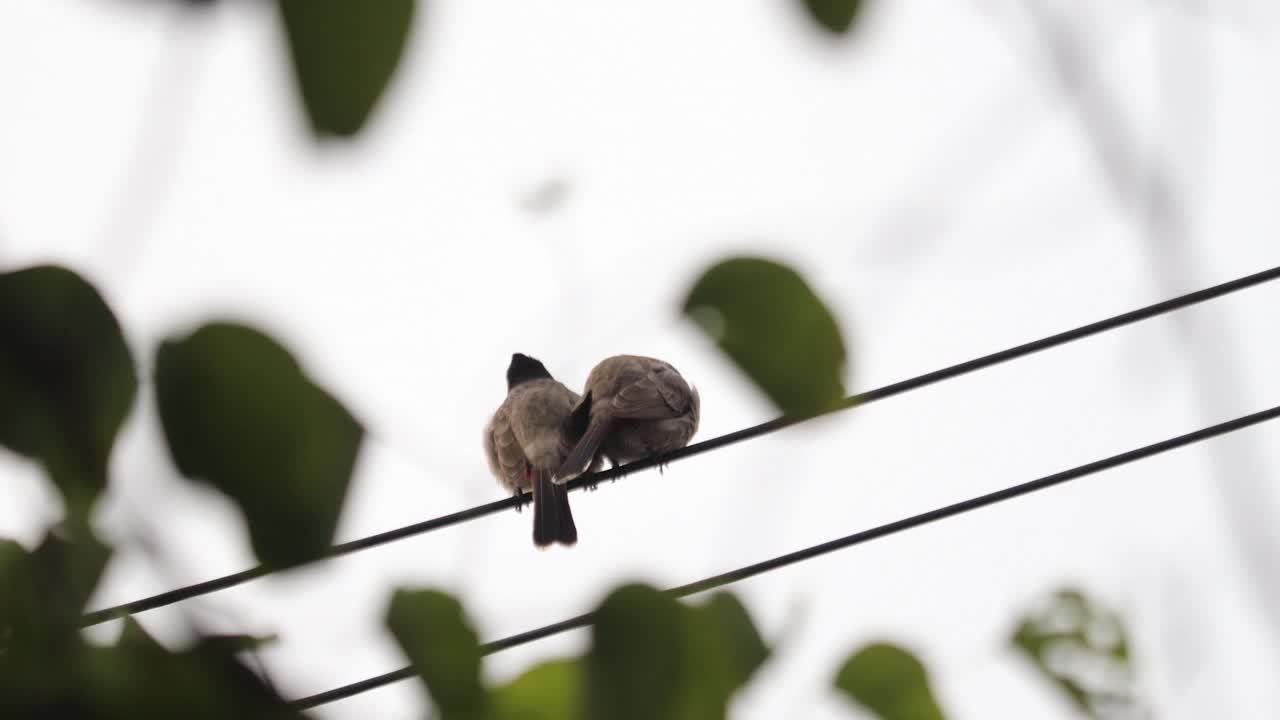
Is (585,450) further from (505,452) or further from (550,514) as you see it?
(505,452)

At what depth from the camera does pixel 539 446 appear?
7621 mm

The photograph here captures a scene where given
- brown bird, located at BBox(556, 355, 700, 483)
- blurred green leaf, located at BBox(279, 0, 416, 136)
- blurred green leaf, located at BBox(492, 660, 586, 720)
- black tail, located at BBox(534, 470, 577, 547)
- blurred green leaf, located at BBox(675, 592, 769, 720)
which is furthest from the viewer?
brown bird, located at BBox(556, 355, 700, 483)

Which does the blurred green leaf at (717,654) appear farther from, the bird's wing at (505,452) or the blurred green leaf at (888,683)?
the bird's wing at (505,452)

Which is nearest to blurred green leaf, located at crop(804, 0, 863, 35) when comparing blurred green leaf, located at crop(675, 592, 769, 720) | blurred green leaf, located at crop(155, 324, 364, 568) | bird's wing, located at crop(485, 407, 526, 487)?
blurred green leaf, located at crop(155, 324, 364, 568)

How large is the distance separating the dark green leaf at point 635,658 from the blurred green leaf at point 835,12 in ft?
1.45

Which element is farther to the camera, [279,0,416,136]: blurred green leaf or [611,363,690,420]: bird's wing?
[611,363,690,420]: bird's wing

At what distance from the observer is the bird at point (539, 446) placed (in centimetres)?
711

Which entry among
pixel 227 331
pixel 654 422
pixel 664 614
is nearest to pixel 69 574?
pixel 227 331

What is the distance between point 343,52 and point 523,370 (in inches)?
345

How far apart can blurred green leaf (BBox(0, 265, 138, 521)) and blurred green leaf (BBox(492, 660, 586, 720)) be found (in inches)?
17.5

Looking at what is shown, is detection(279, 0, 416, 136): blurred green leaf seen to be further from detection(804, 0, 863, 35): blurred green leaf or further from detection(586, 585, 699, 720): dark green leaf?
detection(586, 585, 699, 720): dark green leaf

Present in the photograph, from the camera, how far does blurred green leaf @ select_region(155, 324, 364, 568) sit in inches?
28.3

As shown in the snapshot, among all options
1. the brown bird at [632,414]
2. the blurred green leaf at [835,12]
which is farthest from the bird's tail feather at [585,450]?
the blurred green leaf at [835,12]

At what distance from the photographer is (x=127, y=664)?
81 centimetres
